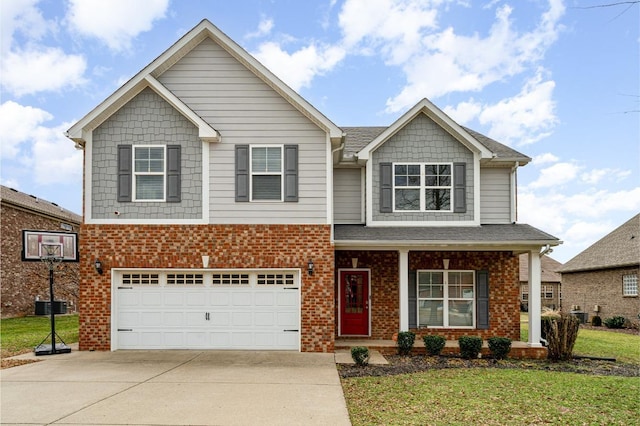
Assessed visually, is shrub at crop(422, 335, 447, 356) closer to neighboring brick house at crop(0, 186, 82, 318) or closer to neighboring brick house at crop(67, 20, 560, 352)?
neighboring brick house at crop(67, 20, 560, 352)

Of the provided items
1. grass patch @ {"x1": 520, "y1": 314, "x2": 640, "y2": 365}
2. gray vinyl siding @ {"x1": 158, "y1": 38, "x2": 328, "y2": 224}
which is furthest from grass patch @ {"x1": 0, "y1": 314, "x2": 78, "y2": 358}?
grass patch @ {"x1": 520, "y1": 314, "x2": 640, "y2": 365}

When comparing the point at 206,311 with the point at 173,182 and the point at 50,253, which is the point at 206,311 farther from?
the point at 50,253

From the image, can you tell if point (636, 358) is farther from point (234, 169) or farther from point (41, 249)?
point (41, 249)

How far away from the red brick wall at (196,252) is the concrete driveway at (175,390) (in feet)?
3.96

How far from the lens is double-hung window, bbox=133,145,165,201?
12.3m

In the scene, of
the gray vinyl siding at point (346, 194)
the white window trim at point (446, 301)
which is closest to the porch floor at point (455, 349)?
the white window trim at point (446, 301)

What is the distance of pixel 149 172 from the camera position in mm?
12273

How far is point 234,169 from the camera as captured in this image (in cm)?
1229

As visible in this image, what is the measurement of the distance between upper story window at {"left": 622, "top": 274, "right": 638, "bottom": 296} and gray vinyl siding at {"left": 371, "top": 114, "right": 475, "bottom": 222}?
13.8m

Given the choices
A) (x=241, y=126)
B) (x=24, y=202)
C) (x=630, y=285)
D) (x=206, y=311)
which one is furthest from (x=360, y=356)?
(x=24, y=202)

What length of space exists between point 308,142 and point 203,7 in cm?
478

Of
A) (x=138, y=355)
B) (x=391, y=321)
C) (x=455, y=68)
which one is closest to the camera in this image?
(x=138, y=355)

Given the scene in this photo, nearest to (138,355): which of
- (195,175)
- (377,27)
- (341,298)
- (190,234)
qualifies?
(190,234)

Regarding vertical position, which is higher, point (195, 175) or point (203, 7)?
point (203, 7)
